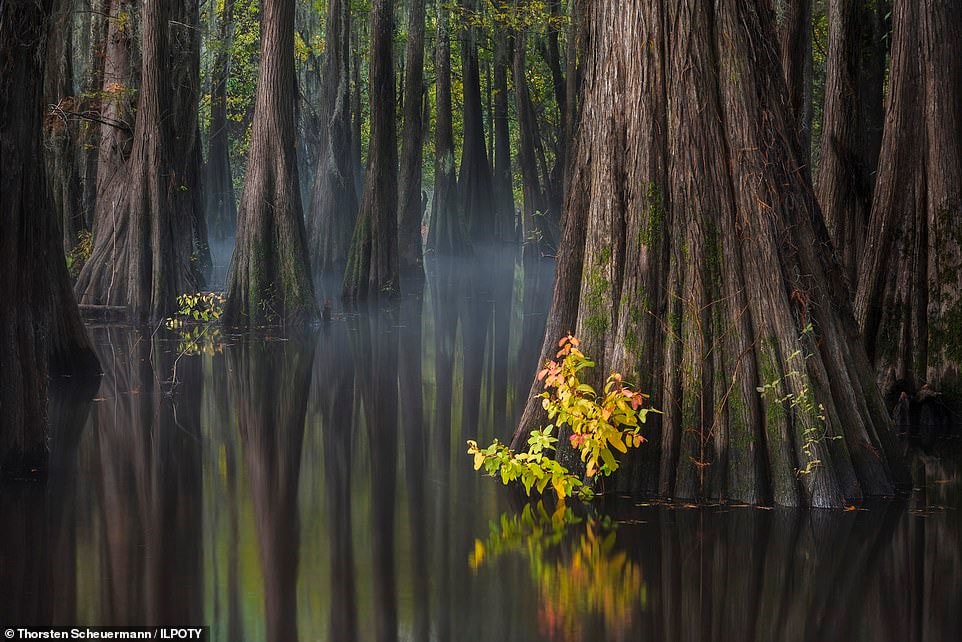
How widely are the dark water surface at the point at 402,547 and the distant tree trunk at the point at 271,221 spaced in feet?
17.2

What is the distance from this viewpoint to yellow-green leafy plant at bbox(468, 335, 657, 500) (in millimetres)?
6344

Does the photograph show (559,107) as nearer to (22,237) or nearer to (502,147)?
(502,147)

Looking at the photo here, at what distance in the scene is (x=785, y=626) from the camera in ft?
15.4

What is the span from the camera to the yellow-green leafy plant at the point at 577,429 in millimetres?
6344

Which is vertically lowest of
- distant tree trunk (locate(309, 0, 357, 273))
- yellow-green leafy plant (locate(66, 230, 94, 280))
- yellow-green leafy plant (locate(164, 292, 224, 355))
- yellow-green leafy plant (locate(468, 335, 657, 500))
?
yellow-green leafy plant (locate(468, 335, 657, 500))

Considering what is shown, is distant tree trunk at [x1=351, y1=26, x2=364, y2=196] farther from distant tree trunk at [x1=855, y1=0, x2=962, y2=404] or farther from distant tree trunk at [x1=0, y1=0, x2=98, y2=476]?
distant tree trunk at [x1=0, y1=0, x2=98, y2=476]

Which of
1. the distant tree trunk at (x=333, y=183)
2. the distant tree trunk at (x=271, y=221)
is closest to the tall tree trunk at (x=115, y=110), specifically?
the distant tree trunk at (x=271, y=221)

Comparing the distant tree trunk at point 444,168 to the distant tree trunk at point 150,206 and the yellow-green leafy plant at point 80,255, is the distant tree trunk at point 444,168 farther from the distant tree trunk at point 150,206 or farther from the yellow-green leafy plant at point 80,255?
the distant tree trunk at point 150,206

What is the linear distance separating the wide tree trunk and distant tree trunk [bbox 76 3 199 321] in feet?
31.3

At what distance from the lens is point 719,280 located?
6516 mm

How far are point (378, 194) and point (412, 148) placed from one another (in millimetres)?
3696

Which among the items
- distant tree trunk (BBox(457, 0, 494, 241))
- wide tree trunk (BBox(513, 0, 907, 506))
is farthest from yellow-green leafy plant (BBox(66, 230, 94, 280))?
distant tree trunk (BBox(457, 0, 494, 241))

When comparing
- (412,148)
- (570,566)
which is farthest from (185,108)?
(570,566)

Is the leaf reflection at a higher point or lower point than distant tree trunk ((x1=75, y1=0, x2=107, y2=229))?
lower
